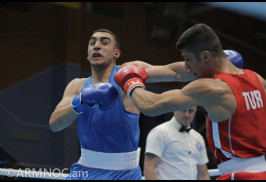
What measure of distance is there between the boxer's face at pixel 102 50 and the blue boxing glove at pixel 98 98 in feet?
1.39

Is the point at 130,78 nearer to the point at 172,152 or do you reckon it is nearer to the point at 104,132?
the point at 104,132

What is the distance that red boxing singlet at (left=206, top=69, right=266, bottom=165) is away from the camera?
85.6 inches

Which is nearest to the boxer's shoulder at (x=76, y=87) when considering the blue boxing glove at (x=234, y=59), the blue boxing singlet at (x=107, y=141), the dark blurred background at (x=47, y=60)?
the blue boxing singlet at (x=107, y=141)

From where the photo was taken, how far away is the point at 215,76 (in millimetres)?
2273

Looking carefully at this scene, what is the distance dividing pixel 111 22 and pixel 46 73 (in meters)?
1.91

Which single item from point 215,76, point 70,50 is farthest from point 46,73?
point 215,76

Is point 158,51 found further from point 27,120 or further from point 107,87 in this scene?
point 107,87

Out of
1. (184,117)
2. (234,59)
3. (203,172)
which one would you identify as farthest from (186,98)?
(203,172)

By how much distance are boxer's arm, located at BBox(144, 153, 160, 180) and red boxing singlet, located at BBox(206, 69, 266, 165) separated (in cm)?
184

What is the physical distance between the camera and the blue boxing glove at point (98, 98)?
100 inches

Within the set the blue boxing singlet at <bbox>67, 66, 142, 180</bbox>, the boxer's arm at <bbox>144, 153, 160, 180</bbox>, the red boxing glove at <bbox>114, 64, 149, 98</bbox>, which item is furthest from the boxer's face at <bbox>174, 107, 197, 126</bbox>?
the red boxing glove at <bbox>114, 64, 149, 98</bbox>

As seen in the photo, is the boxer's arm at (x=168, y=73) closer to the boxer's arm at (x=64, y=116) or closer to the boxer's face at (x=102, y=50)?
the boxer's face at (x=102, y=50)

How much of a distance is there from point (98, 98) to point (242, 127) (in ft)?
3.07

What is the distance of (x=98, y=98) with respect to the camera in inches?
100
